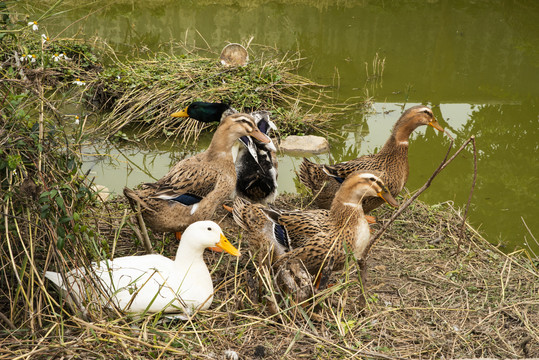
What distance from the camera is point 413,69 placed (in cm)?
842

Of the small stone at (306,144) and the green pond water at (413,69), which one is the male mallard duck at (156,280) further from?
the small stone at (306,144)

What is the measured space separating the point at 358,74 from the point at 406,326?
5.24m

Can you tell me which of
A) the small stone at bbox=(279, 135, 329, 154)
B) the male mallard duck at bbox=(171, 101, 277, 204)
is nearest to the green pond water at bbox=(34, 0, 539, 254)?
the small stone at bbox=(279, 135, 329, 154)

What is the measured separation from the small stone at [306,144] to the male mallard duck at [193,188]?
1766 mm

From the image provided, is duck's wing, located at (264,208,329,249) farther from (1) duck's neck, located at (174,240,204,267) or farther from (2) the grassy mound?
(2) the grassy mound

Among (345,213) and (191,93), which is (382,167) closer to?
(345,213)

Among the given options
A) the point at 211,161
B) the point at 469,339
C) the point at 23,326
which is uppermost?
the point at 211,161

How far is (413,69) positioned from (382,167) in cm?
415

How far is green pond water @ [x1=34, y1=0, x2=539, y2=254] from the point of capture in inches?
226

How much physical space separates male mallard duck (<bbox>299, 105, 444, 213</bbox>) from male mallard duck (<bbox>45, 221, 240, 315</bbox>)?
4.38 ft

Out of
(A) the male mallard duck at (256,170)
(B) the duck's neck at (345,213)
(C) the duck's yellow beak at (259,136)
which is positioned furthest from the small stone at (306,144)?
(B) the duck's neck at (345,213)

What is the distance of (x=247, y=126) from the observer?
450cm

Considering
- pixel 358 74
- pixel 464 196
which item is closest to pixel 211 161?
pixel 464 196

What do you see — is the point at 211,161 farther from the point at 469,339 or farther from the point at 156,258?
the point at 469,339
